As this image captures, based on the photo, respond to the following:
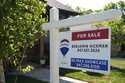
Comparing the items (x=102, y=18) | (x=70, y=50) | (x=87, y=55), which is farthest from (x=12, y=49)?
(x=102, y=18)

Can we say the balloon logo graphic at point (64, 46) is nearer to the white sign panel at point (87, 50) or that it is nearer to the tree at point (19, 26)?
the white sign panel at point (87, 50)

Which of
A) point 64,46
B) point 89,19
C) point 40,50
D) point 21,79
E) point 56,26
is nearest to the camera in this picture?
point 89,19

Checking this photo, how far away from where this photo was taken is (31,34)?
649 cm

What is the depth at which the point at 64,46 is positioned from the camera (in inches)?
216

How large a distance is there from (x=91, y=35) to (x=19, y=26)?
200 centimetres

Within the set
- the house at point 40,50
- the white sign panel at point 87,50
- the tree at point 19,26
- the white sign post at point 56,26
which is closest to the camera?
the white sign panel at point 87,50

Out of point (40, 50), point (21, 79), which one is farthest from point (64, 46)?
point (40, 50)

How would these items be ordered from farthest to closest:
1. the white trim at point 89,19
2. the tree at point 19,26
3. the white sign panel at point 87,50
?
the tree at point 19,26, the white sign panel at point 87,50, the white trim at point 89,19

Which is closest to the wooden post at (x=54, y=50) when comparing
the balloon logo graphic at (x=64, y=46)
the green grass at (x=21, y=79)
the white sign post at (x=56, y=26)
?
the white sign post at (x=56, y=26)

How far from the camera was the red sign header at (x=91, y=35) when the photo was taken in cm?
476

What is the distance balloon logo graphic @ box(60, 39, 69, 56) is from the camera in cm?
543

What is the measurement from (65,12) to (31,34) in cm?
1289

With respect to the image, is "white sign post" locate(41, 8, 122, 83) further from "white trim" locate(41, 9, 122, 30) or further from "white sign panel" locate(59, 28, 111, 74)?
"white sign panel" locate(59, 28, 111, 74)

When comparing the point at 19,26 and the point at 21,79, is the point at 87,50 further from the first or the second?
the point at 21,79
